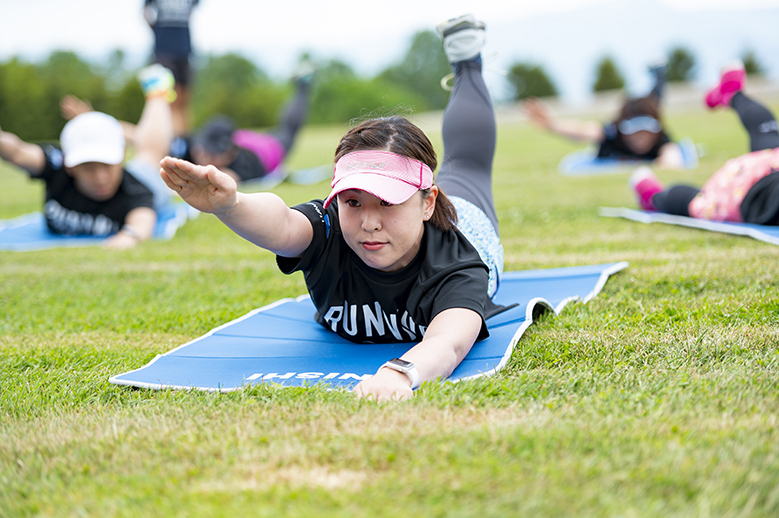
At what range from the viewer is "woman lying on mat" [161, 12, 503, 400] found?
211cm

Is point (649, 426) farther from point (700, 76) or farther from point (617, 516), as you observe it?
point (700, 76)

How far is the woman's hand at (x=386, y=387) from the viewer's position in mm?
1887

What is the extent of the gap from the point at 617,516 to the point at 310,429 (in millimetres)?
774

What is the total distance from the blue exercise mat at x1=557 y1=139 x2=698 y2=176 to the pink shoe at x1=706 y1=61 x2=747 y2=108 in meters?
3.37

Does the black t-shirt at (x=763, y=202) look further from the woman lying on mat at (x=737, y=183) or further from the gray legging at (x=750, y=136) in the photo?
the gray legging at (x=750, y=136)

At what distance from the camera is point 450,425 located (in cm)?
165

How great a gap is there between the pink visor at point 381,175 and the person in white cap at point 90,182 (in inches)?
144

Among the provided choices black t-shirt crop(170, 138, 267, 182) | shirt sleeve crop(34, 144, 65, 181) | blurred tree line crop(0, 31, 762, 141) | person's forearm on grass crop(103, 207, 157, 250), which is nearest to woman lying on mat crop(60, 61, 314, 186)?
black t-shirt crop(170, 138, 267, 182)

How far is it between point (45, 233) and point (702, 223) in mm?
5652

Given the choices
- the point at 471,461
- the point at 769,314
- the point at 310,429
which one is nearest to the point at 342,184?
the point at 310,429

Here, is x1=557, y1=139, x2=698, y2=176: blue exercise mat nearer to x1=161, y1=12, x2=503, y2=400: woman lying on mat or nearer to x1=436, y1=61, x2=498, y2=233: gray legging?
x1=436, y1=61, x2=498, y2=233: gray legging

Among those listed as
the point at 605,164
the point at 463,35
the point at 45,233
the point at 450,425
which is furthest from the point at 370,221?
the point at 605,164

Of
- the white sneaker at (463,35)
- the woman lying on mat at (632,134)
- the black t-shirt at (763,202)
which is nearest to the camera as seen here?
the white sneaker at (463,35)

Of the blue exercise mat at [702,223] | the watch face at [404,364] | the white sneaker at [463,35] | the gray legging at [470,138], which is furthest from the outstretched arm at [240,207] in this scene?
the blue exercise mat at [702,223]
